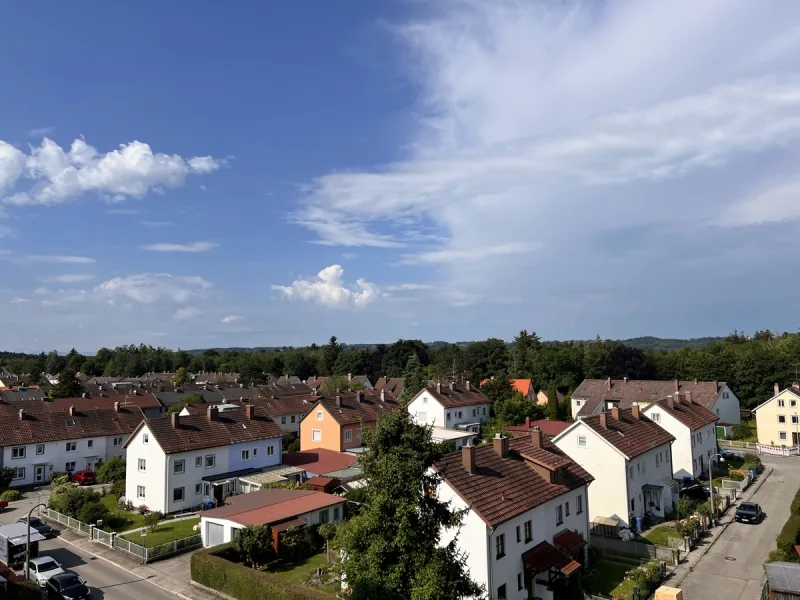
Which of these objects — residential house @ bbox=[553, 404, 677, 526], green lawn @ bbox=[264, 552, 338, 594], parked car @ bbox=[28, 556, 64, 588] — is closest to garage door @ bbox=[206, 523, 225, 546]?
green lawn @ bbox=[264, 552, 338, 594]

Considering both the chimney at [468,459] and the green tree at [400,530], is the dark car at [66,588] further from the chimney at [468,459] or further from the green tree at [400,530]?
the chimney at [468,459]

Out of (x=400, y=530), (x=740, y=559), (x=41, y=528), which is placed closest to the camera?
(x=400, y=530)

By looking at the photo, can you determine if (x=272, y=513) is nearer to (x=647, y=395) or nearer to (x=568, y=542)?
(x=568, y=542)

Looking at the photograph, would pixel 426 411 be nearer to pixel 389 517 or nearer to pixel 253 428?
pixel 253 428

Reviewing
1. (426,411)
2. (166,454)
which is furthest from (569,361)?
(166,454)

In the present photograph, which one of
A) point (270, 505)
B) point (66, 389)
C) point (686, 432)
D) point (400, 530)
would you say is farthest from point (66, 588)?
point (66, 389)

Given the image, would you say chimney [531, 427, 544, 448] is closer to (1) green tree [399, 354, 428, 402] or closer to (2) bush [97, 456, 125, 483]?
(2) bush [97, 456, 125, 483]
